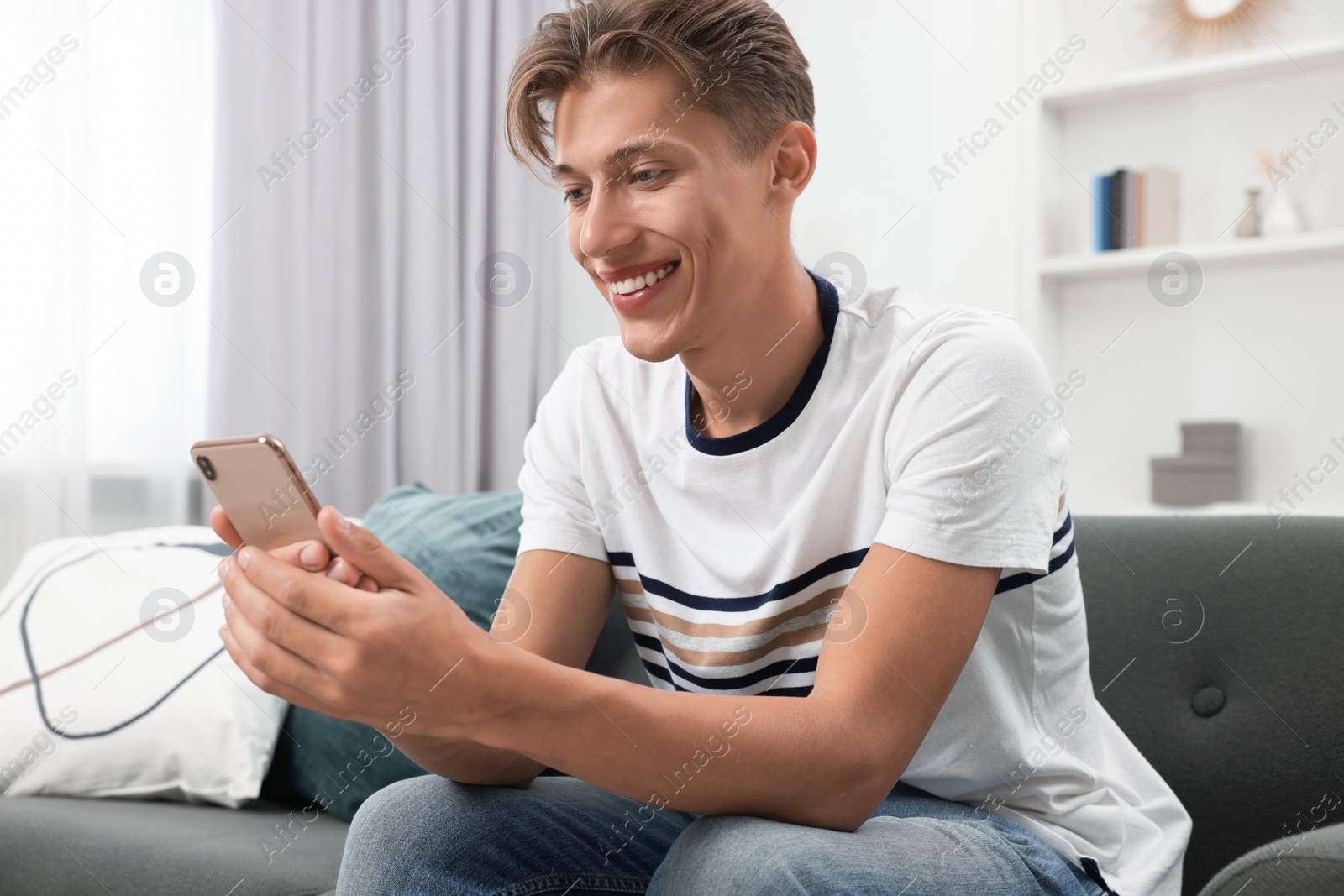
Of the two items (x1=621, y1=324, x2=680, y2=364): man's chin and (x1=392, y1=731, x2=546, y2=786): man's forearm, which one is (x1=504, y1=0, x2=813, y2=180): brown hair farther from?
(x1=392, y1=731, x2=546, y2=786): man's forearm

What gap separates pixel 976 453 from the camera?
840 mm

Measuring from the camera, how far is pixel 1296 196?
2471 mm

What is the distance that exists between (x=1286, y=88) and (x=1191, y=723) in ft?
6.55

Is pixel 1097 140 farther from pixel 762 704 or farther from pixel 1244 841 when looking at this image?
pixel 762 704

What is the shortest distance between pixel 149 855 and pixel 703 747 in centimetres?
72

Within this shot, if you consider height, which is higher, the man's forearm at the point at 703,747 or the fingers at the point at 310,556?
the fingers at the point at 310,556

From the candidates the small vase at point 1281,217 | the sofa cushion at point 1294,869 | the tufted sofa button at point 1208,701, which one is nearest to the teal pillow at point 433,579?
the tufted sofa button at point 1208,701

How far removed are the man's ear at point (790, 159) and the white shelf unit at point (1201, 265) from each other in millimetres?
1760

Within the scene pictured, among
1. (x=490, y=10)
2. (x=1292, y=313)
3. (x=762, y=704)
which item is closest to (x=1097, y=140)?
(x=1292, y=313)

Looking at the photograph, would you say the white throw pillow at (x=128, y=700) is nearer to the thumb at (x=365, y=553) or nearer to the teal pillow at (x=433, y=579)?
the teal pillow at (x=433, y=579)

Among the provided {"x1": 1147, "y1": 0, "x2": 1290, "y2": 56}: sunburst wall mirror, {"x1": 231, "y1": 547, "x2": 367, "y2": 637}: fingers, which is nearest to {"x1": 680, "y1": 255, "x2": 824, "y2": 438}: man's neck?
{"x1": 231, "y1": 547, "x2": 367, "y2": 637}: fingers

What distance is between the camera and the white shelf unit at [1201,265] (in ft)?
8.05

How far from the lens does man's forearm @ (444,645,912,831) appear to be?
0.73m

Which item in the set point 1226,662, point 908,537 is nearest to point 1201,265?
point 1226,662
